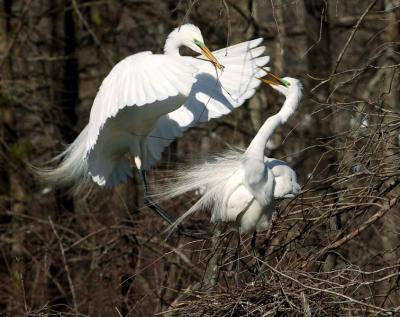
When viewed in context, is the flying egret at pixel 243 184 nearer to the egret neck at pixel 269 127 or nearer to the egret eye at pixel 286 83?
the egret neck at pixel 269 127

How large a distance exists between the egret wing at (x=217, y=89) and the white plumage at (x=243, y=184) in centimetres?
74

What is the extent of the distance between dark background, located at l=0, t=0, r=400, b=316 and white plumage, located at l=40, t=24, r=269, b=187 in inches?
10.9

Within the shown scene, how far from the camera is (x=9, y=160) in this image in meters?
9.34

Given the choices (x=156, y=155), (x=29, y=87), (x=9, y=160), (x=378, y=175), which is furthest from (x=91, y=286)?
(x=378, y=175)

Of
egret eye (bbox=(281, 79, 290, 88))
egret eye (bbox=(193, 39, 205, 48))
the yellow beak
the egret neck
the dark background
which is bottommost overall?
the dark background

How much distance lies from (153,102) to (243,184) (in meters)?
1.19

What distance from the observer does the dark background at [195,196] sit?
414 cm

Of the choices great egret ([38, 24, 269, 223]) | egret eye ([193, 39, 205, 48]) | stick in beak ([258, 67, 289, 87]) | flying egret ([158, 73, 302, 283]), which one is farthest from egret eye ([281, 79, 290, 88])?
egret eye ([193, 39, 205, 48])

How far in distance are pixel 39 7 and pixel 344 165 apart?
759cm

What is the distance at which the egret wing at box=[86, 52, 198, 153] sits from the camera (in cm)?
525

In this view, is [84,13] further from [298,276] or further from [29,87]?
[298,276]

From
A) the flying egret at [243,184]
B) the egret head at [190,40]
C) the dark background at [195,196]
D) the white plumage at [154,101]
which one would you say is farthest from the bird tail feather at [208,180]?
the egret head at [190,40]

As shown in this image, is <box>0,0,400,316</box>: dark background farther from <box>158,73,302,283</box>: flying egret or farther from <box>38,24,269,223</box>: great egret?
<box>38,24,269,223</box>: great egret

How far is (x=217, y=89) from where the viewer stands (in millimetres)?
6324
